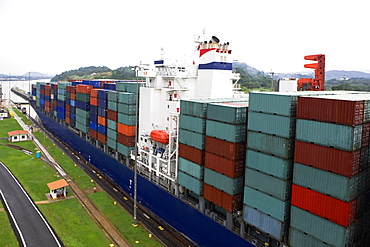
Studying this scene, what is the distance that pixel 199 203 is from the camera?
2494 centimetres

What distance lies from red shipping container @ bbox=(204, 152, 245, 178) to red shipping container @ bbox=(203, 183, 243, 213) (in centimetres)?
154

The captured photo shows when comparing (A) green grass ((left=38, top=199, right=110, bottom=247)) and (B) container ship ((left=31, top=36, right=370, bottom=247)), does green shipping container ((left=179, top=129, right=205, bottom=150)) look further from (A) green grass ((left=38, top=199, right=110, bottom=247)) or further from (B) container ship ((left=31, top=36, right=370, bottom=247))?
(A) green grass ((left=38, top=199, right=110, bottom=247))

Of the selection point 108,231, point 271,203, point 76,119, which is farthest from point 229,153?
point 76,119

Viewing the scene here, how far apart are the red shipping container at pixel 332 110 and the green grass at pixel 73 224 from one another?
19219mm

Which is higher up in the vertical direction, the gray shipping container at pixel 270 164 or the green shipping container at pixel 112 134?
the gray shipping container at pixel 270 164

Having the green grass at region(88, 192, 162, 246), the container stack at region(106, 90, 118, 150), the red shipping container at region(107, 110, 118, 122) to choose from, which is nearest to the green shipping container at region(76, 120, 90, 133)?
the container stack at region(106, 90, 118, 150)

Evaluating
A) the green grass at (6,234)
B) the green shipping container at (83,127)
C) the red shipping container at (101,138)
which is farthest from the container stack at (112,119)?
the green grass at (6,234)

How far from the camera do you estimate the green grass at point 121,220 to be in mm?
26219

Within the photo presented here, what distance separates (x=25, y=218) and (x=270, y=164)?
24222mm

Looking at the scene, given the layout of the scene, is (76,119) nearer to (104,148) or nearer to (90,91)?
(90,91)

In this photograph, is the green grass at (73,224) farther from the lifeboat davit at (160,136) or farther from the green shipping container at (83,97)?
the green shipping container at (83,97)

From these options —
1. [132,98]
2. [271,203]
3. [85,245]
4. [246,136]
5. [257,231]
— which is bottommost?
[85,245]

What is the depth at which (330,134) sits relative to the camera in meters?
15.4

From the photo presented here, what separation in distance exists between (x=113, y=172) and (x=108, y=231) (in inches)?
535
